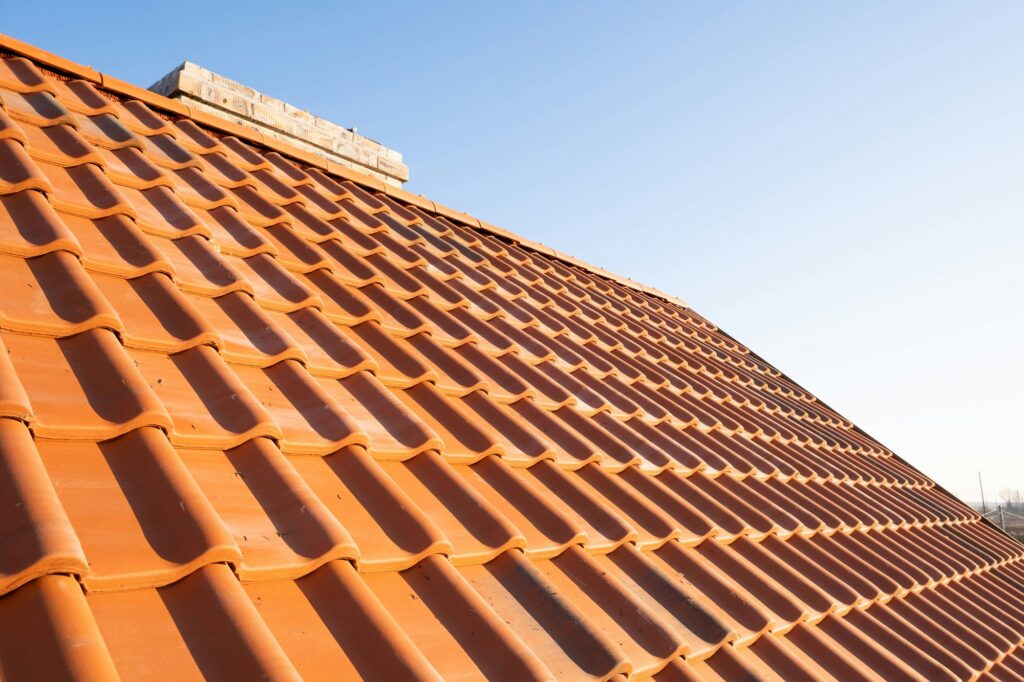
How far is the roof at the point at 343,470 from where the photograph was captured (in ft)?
4.32

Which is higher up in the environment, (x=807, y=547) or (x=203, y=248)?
(x=203, y=248)

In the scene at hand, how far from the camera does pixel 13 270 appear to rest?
1828 millimetres

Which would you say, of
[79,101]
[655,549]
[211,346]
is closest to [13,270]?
[211,346]

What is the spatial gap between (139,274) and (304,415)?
65cm

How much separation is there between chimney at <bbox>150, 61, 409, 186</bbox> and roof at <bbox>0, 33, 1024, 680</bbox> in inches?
47.4

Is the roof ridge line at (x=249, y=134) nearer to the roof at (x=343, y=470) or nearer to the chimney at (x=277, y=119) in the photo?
the roof at (x=343, y=470)

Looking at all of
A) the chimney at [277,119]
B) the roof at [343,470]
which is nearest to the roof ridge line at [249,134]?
the roof at [343,470]

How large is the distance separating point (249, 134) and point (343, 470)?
2718mm

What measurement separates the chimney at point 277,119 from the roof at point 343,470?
3.95ft

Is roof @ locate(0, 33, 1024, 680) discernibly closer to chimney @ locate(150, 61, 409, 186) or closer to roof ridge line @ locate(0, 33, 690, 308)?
roof ridge line @ locate(0, 33, 690, 308)

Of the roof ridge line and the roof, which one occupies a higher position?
the roof ridge line

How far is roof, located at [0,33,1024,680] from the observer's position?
1.32 metres

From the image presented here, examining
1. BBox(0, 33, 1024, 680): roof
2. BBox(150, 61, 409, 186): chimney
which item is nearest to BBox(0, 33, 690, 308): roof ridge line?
BBox(0, 33, 1024, 680): roof

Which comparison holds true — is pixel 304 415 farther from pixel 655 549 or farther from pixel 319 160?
pixel 319 160
